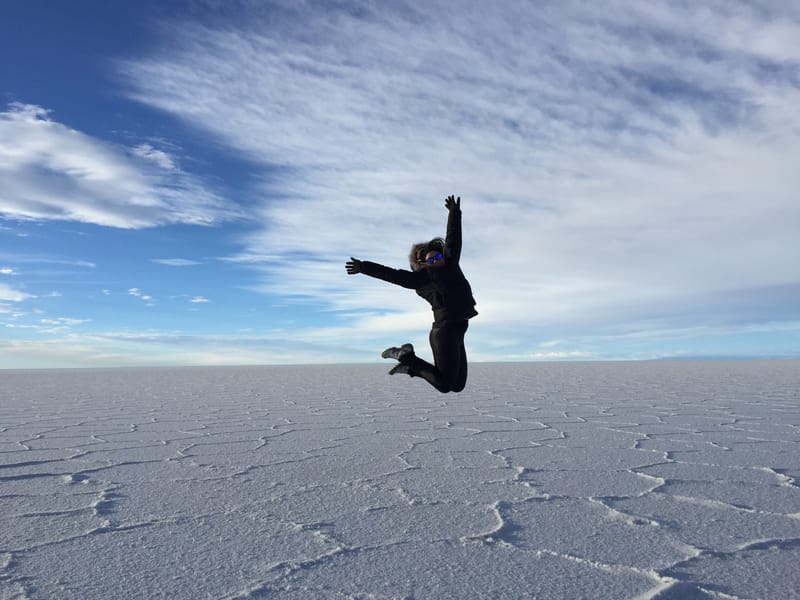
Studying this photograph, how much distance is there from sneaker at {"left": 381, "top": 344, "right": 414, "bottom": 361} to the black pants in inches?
7.6

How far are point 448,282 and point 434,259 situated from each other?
143 mm

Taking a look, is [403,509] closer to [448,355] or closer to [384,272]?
[448,355]

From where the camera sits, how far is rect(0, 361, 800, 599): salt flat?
84.4 inches

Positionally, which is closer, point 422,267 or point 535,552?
point 535,552

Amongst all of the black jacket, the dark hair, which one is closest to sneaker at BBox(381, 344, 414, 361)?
the black jacket

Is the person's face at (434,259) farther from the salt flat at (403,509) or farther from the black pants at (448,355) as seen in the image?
the salt flat at (403,509)

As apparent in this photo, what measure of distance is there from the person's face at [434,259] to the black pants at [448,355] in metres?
0.30

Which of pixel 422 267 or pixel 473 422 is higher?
pixel 422 267

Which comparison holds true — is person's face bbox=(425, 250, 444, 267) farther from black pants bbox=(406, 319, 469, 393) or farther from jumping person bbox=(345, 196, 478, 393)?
black pants bbox=(406, 319, 469, 393)

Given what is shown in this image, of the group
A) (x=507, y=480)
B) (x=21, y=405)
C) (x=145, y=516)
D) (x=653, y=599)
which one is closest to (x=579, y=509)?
(x=507, y=480)

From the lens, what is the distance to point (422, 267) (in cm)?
338

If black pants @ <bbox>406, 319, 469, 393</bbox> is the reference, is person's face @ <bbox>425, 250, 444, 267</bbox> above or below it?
above

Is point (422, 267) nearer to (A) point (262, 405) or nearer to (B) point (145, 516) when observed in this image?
(B) point (145, 516)

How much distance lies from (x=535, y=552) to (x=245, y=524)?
1137 mm
